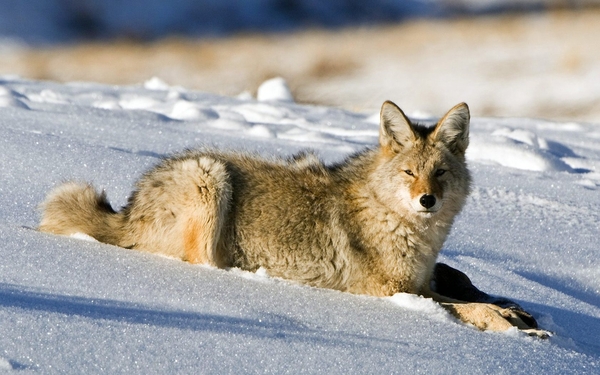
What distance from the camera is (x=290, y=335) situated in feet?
12.0

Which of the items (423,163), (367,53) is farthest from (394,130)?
(367,53)

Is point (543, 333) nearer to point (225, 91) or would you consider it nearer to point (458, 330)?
point (458, 330)

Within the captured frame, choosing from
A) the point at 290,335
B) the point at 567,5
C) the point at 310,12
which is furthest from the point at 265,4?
the point at 290,335

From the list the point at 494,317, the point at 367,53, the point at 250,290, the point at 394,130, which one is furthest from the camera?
the point at 367,53

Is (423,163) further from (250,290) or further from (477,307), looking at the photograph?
(250,290)

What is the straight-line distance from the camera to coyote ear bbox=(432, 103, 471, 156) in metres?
5.36

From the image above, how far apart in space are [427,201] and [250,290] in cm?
131

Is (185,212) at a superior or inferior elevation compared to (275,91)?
inferior

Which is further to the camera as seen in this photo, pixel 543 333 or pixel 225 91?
pixel 225 91

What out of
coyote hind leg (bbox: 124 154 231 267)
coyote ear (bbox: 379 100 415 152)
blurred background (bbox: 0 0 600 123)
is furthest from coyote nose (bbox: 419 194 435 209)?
blurred background (bbox: 0 0 600 123)

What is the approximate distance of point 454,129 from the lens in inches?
214

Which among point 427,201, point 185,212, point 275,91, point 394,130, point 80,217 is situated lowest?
point 80,217

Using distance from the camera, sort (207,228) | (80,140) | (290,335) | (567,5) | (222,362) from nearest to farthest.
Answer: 1. (222,362)
2. (290,335)
3. (207,228)
4. (80,140)
5. (567,5)

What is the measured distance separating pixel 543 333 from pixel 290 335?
145cm
